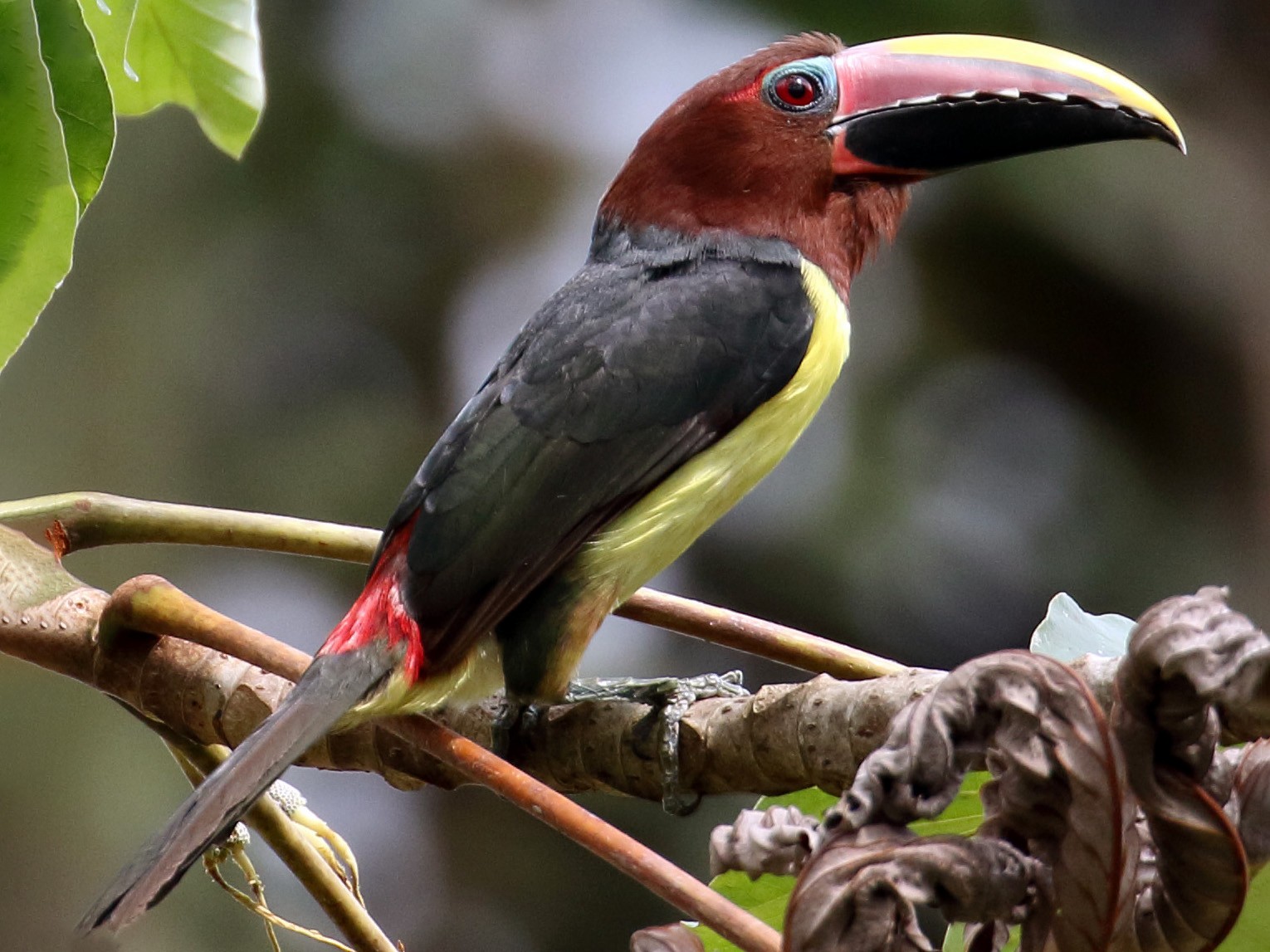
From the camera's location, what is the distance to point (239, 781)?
5.24 feet

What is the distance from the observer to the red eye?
2729 millimetres

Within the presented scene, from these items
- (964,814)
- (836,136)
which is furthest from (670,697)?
(836,136)

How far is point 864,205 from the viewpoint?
2.71 m

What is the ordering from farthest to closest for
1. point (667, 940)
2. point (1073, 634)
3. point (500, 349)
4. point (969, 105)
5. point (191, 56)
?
point (500, 349) < point (969, 105) < point (191, 56) < point (1073, 634) < point (667, 940)

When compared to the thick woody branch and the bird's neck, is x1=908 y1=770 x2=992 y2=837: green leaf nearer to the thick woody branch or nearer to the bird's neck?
the thick woody branch

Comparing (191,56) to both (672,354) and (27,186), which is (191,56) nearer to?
(27,186)

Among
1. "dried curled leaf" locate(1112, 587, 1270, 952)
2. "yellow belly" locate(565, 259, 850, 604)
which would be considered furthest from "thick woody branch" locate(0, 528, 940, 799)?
"dried curled leaf" locate(1112, 587, 1270, 952)

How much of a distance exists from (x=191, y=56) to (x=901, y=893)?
1373 millimetres

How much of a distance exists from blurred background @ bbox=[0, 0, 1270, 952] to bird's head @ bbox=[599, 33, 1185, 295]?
6.66ft

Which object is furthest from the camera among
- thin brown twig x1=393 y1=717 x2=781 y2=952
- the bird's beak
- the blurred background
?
the blurred background

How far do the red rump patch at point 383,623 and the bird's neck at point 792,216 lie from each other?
0.87 metres

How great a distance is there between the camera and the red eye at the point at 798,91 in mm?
2729

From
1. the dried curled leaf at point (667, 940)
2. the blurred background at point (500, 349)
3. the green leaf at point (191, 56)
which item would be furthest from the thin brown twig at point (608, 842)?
the blurred background at point (500, 349)

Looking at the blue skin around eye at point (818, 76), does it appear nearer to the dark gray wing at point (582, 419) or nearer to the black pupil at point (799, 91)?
the black pupil at point (799, 91)
